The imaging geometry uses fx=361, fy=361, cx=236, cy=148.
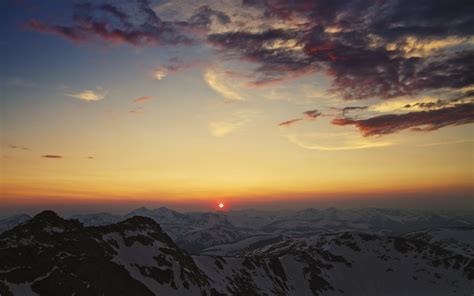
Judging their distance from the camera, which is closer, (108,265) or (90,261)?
(90,261)

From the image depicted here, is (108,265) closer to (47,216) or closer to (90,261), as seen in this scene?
(90,261)

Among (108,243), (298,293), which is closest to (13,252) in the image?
(108,243)

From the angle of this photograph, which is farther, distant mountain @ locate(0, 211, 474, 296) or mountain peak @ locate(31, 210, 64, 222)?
mountain peak @ locate(31, 210, 64, 222)

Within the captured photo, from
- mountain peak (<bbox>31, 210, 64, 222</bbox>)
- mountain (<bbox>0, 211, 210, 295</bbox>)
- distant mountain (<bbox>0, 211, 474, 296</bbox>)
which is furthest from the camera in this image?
mountain peak (<bbox>31, 210, 64, 222</bbox>)

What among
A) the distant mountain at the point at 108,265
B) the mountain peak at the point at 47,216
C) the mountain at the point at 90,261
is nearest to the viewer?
the mountain at the point at 90,261

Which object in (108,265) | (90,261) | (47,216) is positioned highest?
(47,216)

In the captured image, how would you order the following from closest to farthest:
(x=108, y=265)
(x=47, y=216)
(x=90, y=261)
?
(x=90, y=261) → (x=108, y=265) → (x=47, y=216)

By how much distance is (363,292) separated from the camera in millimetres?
195000

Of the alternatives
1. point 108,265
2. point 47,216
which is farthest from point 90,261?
point 47,216

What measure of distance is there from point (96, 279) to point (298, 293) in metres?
113

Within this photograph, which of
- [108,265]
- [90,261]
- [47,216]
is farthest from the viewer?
[47,216]

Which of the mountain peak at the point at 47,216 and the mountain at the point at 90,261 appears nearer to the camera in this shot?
the mountain at the point at 90,261

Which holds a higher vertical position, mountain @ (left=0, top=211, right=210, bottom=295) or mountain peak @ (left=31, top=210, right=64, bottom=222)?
mountain peak @ (left=31, top=210, right=64, bottom=222)

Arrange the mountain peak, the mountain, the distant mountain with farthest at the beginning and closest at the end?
the mountain peak → the distant mountain → the mountain
